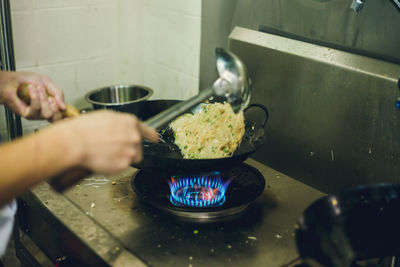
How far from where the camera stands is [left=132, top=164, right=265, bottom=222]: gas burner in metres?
1.25

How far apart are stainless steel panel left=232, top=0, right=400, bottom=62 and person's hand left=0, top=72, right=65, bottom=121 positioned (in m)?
0.78

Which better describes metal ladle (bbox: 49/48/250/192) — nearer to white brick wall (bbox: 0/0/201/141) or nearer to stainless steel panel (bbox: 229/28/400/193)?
stainless steel panel (bbox: 229/28/400/193)

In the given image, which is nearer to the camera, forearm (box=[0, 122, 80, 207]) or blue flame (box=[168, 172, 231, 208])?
forearm (box=[0, 122, 80, 207])

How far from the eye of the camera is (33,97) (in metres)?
1.16

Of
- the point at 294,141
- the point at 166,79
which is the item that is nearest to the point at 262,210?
the point at 294,141

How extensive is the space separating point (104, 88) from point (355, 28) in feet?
4.05

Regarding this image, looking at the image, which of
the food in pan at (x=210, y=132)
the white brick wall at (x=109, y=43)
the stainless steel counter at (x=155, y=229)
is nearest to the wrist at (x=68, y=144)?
the stainless steel counter at (x=155, y=229)

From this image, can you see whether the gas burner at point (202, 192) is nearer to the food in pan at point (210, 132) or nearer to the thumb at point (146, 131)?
the food in pan at point (210, 132)

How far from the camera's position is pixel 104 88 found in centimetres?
212

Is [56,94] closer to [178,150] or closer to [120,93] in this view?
[178,150]

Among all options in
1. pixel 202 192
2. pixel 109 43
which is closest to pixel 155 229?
pixel 202 192

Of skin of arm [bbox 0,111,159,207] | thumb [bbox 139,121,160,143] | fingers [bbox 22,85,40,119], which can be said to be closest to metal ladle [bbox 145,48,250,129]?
thumb [bbox 139,121,160,143]

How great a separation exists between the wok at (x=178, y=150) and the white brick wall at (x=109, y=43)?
1.52 ft

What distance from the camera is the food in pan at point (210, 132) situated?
1364mm
